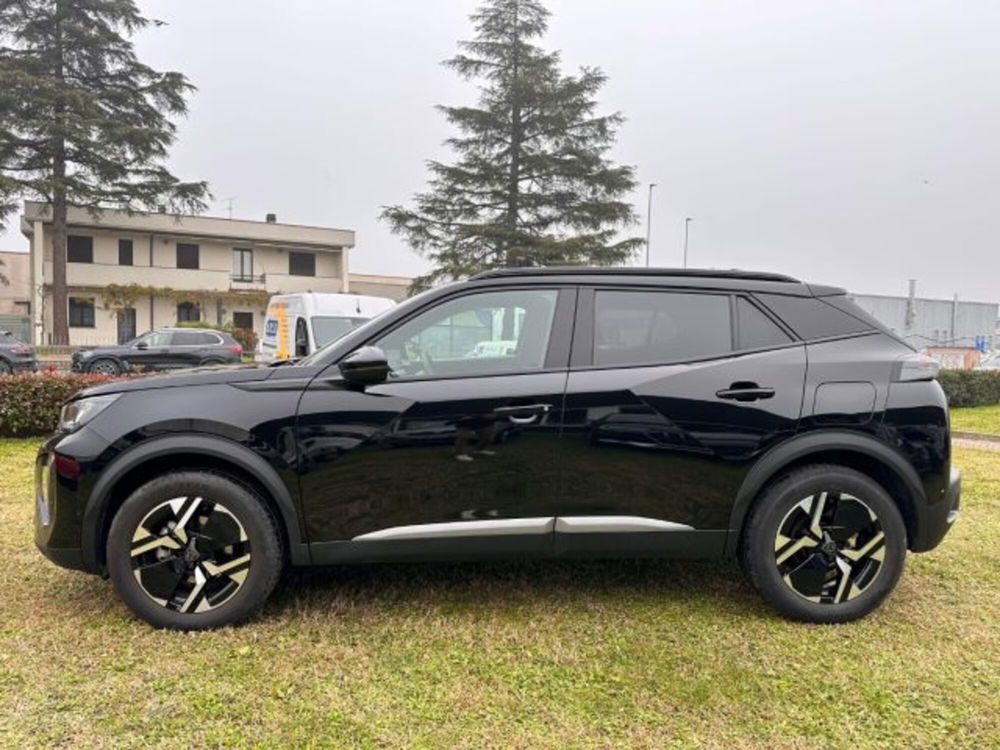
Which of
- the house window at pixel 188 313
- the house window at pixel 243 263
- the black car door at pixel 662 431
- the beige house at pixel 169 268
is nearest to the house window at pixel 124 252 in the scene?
the beige house at pixel 169 268

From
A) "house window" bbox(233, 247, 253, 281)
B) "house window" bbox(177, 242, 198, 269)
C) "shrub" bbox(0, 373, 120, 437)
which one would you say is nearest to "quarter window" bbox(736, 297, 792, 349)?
"shrub" bbox(0, 373, 120, 437)

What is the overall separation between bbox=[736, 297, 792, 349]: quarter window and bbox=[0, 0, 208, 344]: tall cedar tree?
28923 millimetres

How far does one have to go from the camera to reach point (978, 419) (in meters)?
12.1

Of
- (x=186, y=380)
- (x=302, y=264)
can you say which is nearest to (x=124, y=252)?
(x=302, y=264)

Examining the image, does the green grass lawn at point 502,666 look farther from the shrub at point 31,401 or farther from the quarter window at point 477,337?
the shrub at point 31,401

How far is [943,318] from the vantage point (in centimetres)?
1647

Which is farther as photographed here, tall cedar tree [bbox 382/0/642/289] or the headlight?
tall cedar tree [bbox 382/0/642/289]

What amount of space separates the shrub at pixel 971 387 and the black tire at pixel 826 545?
38.8 feet

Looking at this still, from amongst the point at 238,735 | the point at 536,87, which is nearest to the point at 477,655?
the point at 238,735

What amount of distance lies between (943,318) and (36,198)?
30.2 meters

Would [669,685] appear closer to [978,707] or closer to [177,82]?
[978,707]

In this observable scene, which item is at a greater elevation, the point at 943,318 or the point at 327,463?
the point at 943,318

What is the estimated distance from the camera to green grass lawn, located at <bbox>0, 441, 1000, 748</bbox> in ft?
8.00

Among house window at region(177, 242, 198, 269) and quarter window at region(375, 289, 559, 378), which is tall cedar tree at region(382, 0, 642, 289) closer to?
house window at region(177, 242, 198, 269)
